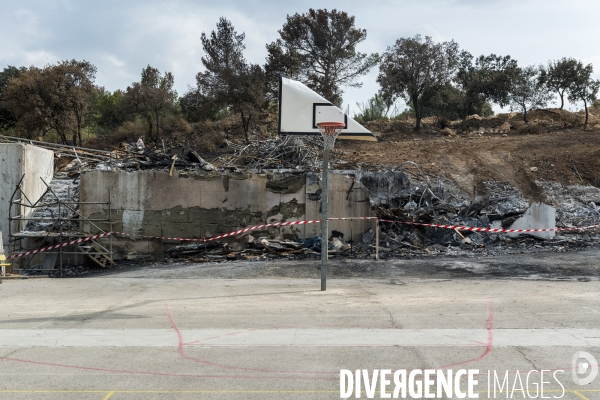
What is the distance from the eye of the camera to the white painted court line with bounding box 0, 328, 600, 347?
7156 mm

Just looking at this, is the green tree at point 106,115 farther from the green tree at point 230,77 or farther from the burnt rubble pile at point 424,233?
the burnt rubble pile at point 424,233

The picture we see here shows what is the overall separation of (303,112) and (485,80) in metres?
25.2

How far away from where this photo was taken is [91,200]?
1792cm

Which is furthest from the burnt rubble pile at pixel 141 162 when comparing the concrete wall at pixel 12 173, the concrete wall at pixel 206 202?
the concrete wall at pixel 12 173

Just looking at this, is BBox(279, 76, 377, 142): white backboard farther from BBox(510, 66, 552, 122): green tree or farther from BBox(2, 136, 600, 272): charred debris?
BBox(510, 66, 552, 122): green tree

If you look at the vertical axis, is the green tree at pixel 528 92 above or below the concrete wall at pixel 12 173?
above

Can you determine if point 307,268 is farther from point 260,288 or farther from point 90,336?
point 90,336

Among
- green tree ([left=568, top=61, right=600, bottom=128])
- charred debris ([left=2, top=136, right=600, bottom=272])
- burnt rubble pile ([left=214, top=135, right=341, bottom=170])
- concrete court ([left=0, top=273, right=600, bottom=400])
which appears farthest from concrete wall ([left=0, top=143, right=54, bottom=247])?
green tree ([left=568, top=61, right=600, bottom=128])

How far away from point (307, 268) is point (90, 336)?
791 cm

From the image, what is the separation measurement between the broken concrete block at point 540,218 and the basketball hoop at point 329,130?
9.05 m

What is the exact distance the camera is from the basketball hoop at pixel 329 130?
443 inches

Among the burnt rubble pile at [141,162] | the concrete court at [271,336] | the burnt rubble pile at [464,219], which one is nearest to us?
the concrete court at [271,336]

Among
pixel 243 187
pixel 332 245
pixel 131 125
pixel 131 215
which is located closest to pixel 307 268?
pixel 332 245

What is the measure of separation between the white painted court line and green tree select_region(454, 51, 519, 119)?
2716cm
